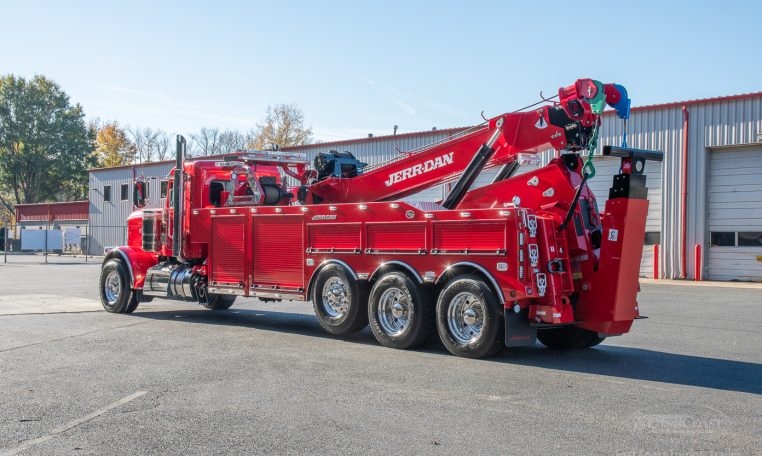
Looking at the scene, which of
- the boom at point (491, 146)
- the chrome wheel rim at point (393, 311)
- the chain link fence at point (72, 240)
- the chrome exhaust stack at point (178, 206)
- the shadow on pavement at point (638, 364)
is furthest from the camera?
the chain link fence at point (72, 240)

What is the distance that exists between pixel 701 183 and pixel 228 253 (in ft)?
57.1

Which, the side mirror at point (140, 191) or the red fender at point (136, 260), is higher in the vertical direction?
the side mirror at point (140, 191)

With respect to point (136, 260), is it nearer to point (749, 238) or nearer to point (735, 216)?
point (735, 216)

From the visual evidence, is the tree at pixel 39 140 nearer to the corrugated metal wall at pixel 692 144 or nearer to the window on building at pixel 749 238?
the corrugated metal wall at pixel 692 144

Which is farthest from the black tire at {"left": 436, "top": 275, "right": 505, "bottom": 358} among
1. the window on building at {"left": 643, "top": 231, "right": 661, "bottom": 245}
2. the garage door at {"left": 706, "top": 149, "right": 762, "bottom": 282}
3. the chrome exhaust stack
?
the window on building at {"left": 643, "top": 231, "right": 661, "bottom": 245}

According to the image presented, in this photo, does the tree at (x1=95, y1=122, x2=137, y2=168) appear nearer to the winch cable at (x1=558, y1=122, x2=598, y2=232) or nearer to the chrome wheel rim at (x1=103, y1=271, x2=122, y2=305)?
the chrome wheel rim at (x1=103, y1=271, x2=122, y2=305)

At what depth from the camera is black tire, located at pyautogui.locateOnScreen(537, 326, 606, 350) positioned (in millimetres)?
9875

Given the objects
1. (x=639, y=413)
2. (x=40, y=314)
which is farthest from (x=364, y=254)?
(x=40, y=314)

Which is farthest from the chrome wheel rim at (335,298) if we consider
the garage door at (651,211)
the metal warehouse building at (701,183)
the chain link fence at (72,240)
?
the chain link fence at (72,240)

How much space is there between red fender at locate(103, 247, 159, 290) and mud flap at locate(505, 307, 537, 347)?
8.09 meters

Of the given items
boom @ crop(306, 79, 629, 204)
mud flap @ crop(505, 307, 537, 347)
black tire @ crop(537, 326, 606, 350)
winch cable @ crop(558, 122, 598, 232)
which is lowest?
black tire @ crop(537, 326, 606, 350)

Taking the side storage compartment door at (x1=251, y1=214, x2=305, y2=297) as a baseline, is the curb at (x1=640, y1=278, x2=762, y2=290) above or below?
below

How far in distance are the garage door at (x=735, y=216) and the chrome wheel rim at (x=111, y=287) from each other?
61.1ft

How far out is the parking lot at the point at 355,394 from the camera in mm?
5465
